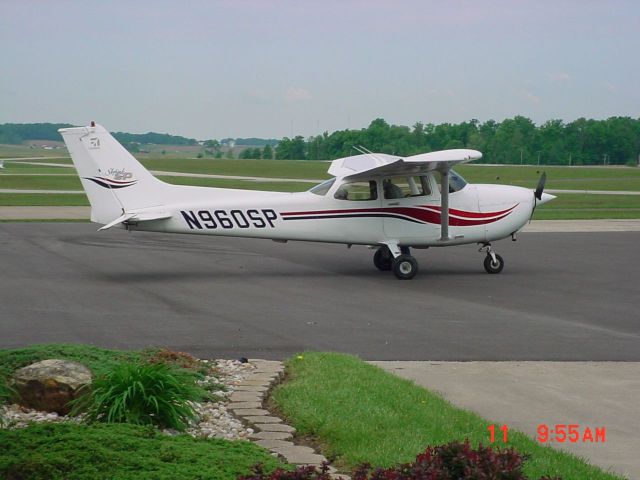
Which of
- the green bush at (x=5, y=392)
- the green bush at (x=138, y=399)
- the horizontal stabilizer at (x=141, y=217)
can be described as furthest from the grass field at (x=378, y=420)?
the horizontal stabilizer at (x=141, y=217)

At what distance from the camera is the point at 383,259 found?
19672 mm

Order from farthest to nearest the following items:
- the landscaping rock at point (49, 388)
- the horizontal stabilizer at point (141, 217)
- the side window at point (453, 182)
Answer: the side window at point (453, 182), the horizontal stabilizer at point (141, 217), the landscaping rock at point (49, 388)

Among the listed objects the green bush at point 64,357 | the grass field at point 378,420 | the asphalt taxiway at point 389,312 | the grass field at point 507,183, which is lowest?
the grass field at point 507,183

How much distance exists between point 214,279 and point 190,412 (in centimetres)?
1083

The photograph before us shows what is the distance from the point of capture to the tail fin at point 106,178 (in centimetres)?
1802

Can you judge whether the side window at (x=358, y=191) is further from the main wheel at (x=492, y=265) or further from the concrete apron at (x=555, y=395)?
the concrete apron at (x=555, y=395)

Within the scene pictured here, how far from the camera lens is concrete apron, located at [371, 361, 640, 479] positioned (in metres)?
7.12

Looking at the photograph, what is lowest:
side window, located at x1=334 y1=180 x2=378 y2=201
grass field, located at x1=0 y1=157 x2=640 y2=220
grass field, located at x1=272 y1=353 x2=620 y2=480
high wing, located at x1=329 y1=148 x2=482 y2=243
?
grass field, located at x1=0 y1=157 x2=640 y2=220

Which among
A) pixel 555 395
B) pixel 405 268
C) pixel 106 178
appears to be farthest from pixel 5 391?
pixel 405 268

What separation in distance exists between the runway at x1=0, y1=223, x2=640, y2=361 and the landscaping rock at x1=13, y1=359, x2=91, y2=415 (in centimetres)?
301

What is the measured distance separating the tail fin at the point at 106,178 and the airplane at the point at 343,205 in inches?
0.8

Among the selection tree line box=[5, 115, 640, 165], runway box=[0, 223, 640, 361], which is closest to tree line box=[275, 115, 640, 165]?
tree line box=[5, 115, 640, 165]

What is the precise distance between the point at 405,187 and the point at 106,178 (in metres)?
5.99

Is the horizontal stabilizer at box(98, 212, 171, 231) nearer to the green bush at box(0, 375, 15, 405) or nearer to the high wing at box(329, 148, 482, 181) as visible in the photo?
the high wing at box(329, 148, 482, 181)
